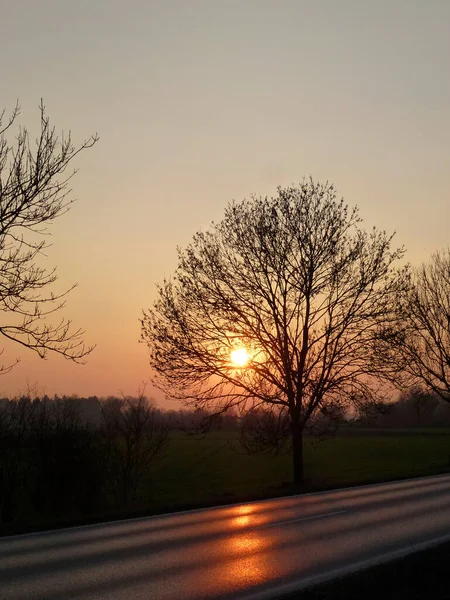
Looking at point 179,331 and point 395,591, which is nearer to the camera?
point 395,591

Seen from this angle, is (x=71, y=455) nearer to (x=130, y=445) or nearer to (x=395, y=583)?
(x=130, y=445)

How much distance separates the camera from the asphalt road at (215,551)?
318 inches

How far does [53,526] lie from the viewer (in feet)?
45.7

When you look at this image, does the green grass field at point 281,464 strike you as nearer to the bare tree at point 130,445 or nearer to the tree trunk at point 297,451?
the tree trunk at point 297,451

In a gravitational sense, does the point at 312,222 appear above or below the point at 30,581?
above

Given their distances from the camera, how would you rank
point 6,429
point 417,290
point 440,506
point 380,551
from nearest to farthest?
1. point 380,551
2. point 440,506
3. point 6,429
4. point 417,290

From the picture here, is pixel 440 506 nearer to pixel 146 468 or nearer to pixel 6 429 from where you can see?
pixel 146 468

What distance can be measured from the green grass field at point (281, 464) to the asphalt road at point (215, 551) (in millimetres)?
12470

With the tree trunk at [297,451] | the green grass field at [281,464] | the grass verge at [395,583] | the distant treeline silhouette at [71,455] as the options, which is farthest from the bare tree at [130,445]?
the grass verge at [395,583]

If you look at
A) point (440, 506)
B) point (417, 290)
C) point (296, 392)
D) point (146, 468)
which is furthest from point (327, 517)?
point (417, 290)

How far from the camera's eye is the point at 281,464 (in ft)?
171

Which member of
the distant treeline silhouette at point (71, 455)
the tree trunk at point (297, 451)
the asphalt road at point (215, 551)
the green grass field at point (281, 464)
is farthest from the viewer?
the green grass field at point (281, 464)

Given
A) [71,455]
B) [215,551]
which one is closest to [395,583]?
[215,551]

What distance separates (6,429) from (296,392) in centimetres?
1075
